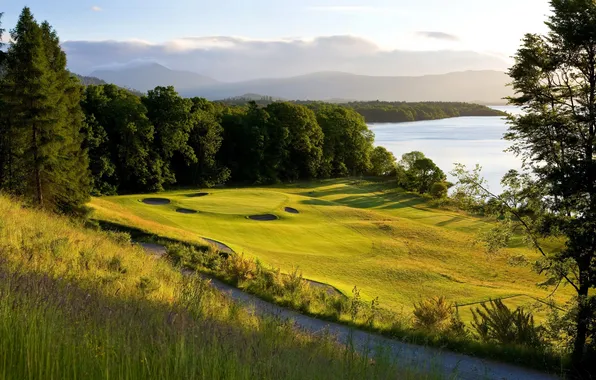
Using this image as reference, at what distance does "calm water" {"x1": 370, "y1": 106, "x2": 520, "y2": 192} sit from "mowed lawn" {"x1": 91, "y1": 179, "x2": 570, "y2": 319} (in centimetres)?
2610

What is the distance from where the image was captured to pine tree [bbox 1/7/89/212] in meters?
27.1

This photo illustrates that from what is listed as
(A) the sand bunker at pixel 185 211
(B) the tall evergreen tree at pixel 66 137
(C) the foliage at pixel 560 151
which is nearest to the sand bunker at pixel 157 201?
(A) the sand bunker at pixel 185 211

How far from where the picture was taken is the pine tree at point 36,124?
89.0 feet

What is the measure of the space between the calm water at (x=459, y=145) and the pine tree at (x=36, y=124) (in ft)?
174

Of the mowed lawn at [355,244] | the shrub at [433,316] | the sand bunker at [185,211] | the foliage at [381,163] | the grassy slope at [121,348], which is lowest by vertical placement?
the mowed lawn at [355,244]

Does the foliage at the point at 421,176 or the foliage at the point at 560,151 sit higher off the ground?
Answer: the foliage at the point at 560,151

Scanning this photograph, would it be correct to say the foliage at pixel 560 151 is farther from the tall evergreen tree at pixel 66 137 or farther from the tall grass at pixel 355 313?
the tall evergreen tree at pixel 66 137

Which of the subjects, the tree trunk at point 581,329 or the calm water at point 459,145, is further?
the calm water at point 459,145

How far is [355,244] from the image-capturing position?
117ft

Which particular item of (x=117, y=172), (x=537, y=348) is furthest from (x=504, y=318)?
(x=117, y=172)

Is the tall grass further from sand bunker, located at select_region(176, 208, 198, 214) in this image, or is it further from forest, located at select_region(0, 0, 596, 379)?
sand bunker, located at select_region(176, 208, 198, 214)

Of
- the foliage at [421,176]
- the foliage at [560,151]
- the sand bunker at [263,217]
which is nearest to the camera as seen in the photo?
the foliage at [560,151]

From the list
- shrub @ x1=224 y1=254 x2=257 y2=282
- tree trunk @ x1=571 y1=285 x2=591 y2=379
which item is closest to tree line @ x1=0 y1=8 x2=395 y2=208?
shrub @ x1=224 y1=254 x2=257 y2=282

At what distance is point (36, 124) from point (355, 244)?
80.2 ft
